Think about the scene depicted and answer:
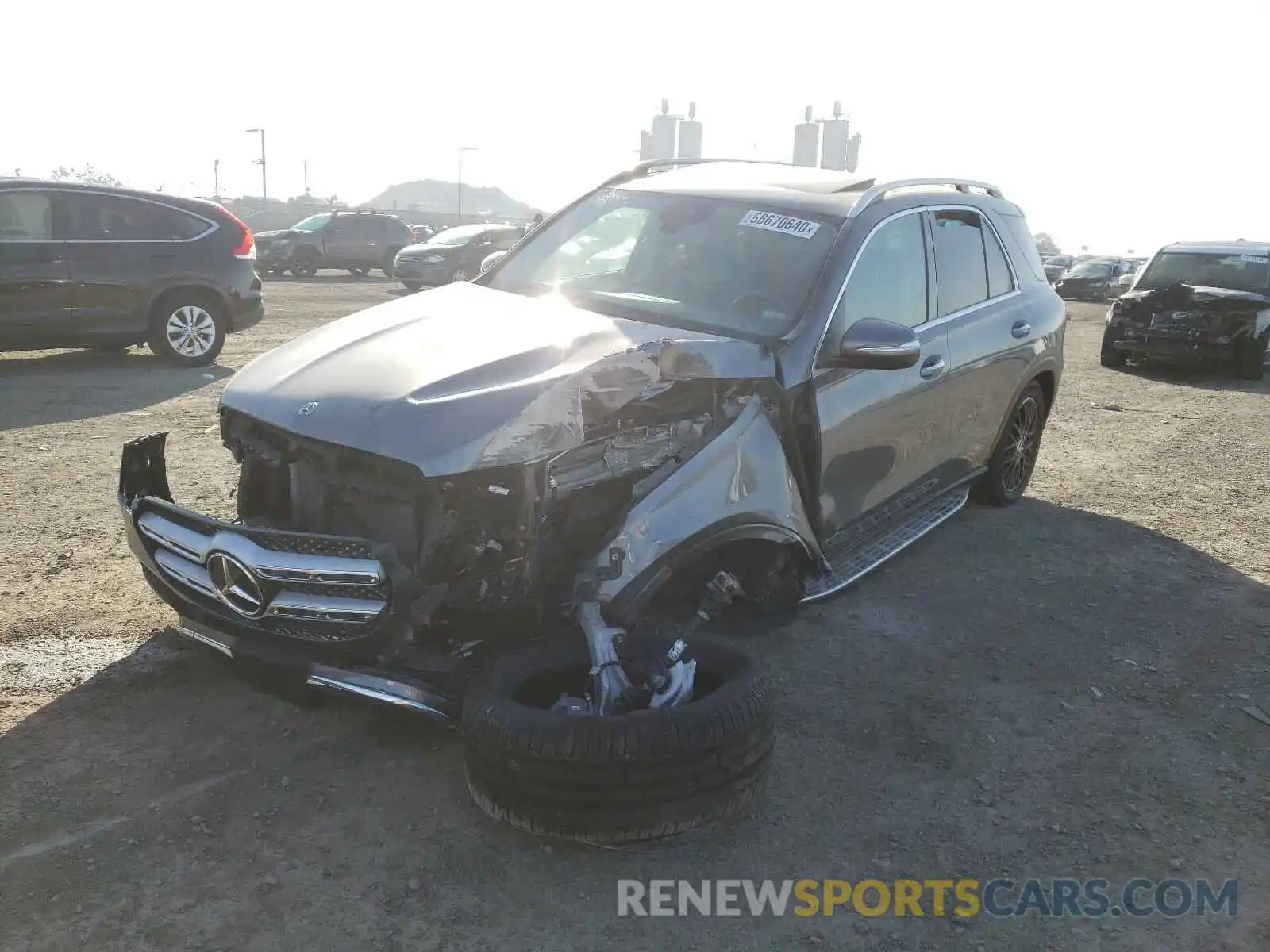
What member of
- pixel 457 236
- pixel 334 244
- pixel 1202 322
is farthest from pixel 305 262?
pixel 1202 322

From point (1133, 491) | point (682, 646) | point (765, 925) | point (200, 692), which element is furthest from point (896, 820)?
point (1133, 491)

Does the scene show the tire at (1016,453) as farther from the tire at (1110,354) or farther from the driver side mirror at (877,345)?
the tire at (1110,354)

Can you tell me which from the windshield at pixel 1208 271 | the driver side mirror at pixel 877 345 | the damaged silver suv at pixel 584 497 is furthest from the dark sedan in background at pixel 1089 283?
the driver side mirror at pixel 877 345

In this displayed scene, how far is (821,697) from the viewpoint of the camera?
3844mm

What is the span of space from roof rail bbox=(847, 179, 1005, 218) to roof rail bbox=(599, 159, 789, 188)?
78 centimetres

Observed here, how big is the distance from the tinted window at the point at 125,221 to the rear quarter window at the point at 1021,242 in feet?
25.1

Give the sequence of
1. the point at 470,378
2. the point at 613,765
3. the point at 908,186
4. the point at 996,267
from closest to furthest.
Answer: the point at 613,765
the point at 470,378
the point at 908,186
the point at 996,267

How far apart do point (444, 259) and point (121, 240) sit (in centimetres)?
1232

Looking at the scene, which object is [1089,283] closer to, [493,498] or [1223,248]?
[1223,248]

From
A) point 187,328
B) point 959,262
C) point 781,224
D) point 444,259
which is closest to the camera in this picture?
point 781,224

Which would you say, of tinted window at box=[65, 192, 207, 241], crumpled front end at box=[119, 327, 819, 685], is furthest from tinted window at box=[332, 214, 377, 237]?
A: crumpled front end at box=[119, 327, 819, 685]

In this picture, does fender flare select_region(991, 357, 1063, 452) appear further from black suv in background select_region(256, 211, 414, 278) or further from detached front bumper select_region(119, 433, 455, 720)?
black suv in background select_region(256, 211, 414, 278)

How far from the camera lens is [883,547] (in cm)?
465

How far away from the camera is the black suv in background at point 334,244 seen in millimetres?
24016
